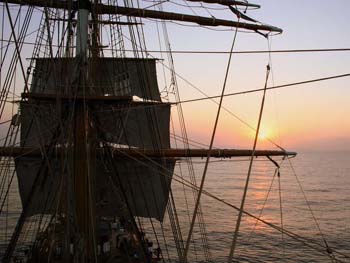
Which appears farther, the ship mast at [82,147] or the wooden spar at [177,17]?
the wooden spar at [177,17]

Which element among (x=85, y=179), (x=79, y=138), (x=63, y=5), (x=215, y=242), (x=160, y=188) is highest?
(x=63, y=5)

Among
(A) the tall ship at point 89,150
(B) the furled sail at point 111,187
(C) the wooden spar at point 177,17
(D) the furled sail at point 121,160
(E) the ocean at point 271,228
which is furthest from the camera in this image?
(E) the ocean at point 271,228

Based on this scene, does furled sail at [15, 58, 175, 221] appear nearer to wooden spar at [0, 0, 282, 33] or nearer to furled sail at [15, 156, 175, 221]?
furled sail at [15, 156, 175, 221]

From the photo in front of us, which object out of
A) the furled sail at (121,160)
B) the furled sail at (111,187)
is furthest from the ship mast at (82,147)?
the furled sail at (111,187)

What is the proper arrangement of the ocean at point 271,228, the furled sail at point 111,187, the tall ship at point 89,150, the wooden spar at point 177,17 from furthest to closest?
the ocean at point 271,228
the furled sail at point 111,187
the wooden spar at point 177,17
the tall ship at point 89,150

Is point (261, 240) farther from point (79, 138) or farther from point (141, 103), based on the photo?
point (79, 138)

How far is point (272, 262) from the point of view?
21562 millimetres

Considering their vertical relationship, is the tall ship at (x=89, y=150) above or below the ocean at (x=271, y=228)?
above

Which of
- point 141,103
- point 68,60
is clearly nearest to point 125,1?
point 68,60

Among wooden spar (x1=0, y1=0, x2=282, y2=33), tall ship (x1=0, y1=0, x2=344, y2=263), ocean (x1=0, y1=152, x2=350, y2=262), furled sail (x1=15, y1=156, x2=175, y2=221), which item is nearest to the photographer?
tall ship (x1=0, y1=0, x2=344, y2=263)

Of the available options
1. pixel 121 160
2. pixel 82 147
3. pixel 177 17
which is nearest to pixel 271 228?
pixel 121 160

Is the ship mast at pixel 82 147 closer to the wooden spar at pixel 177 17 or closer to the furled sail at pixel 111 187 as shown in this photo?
the wooden spar at pixel 177 17

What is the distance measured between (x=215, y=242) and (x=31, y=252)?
16018mm

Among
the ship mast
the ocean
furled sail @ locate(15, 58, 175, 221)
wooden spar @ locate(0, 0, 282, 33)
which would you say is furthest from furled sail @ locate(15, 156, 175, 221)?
the ship mast
